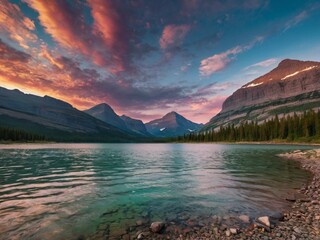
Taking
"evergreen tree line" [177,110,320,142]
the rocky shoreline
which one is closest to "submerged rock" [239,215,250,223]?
the rocky shoreline

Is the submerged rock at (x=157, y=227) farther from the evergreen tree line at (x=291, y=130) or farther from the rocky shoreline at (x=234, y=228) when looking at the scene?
the evergreen tree line at (x=291, y=130)

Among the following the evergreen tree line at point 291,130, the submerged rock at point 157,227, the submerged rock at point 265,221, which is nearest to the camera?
the submerged rock at point 157,227

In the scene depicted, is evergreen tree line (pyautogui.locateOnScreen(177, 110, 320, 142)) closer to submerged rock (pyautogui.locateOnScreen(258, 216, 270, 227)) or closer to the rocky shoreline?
the rocky shoreline

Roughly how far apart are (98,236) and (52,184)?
16.3 m

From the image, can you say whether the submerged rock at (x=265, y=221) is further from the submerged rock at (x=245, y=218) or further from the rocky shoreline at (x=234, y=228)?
the submerged rock at (x=245, y=218)

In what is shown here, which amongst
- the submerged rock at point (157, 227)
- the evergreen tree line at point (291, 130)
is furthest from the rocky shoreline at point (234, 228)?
the evergreen tree line at point (291, 130)

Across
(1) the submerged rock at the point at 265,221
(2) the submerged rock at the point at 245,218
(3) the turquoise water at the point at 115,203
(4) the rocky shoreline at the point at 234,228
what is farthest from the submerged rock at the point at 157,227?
(1) the submerged rock at the point at 265,221

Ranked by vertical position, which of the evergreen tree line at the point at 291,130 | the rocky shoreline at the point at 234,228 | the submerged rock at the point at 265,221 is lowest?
the rocky shoreline at the point at 234,228

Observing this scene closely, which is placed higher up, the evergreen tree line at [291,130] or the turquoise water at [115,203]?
the evergreen tree line at [291,130]

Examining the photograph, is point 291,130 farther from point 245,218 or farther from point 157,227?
point 157,227

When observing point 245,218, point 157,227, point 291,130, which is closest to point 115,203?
point 157,227

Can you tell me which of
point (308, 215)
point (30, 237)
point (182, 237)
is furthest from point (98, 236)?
point (308, 215)

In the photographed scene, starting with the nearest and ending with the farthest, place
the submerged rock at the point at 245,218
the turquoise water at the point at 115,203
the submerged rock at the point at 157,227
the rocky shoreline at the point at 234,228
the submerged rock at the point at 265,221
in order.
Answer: the rocky shoreline at the point at 234,228 < the submerged rock at the point at 157,227 < the submerged rock at the point at 265,221 < the turquoise water at the point at 115,203 < the submerged rock at the point at 245,218

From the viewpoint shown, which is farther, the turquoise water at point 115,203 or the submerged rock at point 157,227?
the turquoise water at point 115,203
